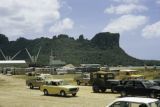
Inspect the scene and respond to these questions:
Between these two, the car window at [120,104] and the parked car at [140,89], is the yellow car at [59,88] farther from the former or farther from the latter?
the car window at [120,104]

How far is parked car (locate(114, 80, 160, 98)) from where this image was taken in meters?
32.3

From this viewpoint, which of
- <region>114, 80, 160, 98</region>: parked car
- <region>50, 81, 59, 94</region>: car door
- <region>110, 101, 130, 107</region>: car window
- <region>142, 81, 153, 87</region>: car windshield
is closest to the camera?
<region>110, 101, 130, 107</region>: car window

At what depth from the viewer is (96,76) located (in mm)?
42562

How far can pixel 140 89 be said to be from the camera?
33.0 m

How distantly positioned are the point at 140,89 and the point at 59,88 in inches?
334

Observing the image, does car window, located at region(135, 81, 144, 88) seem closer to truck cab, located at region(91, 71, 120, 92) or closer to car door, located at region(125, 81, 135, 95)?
car door, located at region(125, 81, 135, 95)

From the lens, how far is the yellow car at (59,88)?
37.1m

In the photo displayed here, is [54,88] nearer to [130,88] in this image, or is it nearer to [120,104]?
[130,88]

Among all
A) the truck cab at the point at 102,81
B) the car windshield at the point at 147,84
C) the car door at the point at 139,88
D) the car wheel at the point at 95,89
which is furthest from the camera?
the car wheel at the point at 95,89

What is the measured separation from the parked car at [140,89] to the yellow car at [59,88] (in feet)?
15.7

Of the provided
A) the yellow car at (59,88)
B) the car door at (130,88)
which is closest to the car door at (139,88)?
the car door at (130,88)

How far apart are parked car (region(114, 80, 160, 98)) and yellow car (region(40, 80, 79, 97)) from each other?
4793mm

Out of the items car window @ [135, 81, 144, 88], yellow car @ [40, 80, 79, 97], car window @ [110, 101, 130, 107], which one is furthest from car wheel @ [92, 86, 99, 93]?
car window @ [110, 101, 130, 107]

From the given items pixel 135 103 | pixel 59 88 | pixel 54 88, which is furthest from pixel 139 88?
pixel 135 103
